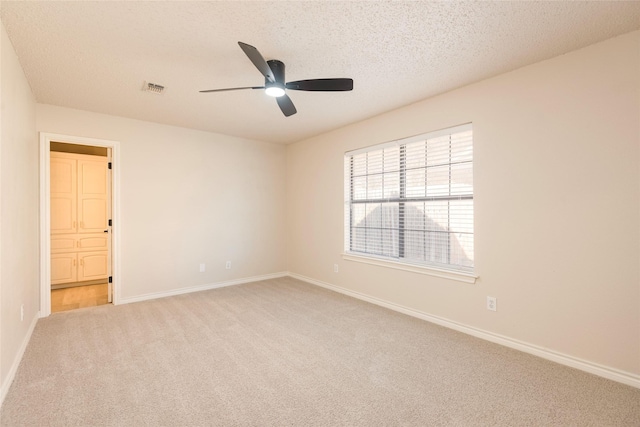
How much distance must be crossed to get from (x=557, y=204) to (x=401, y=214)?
1.61 m

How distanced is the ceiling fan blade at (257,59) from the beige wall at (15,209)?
5.58 ft

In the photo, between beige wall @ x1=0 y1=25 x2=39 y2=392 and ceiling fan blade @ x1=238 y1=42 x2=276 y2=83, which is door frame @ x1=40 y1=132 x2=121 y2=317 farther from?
ceiling fan blade @ x1=238 y1=42 x2=276 y2=83

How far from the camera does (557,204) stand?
246 centimetres

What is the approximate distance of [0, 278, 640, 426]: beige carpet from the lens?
5.96 ft

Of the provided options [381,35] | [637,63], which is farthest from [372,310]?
[637,63]

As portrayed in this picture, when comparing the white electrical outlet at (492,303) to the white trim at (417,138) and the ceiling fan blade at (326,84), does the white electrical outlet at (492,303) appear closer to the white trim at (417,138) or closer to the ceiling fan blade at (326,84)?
the white trim at (417,138)

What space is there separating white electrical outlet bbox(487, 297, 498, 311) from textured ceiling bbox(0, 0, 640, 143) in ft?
6.94

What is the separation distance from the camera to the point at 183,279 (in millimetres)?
4566

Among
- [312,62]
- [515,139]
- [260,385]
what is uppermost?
[312,62]

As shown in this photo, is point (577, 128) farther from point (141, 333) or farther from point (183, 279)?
point (183, 279)

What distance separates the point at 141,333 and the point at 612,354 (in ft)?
13.3

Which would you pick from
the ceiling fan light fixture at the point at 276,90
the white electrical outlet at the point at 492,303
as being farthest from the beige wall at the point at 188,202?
the white electrical outlet at the point at 492,303

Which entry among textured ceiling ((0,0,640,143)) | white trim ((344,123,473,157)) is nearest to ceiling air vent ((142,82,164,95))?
textured ceiling ((0,0,640,143))

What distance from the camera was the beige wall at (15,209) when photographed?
82.7 inches
